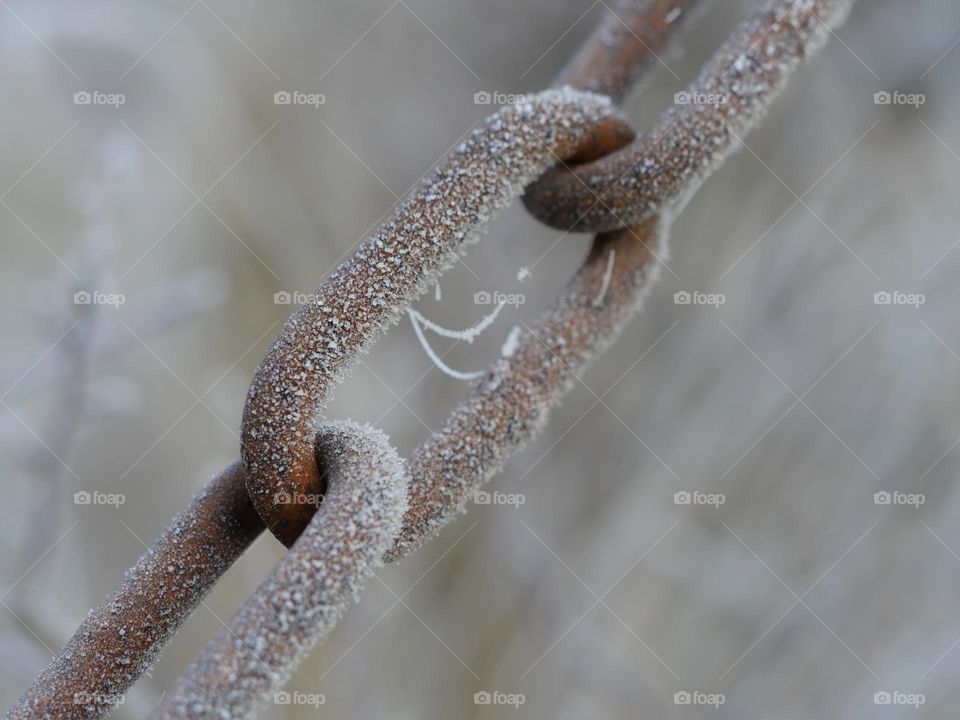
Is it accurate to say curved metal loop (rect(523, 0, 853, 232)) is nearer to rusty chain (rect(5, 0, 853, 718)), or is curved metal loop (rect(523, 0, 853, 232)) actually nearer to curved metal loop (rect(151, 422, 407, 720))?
rusty chain (rect(5, 0, 853, 718))

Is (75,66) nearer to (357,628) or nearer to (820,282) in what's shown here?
(357,628)

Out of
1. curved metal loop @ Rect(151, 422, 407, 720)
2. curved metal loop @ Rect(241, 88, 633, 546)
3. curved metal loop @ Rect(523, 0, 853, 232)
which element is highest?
curved metal loop @ Rect(523, 0, 853, 232)

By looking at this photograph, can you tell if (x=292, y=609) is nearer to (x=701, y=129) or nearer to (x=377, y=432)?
(x=377, y=432)

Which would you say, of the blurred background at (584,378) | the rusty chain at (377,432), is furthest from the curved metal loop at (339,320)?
the blurred background at (584,378)

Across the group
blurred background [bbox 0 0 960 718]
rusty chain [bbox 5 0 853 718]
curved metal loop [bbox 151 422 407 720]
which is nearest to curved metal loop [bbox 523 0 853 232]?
rusty chain [bbox 5 0 853 718]

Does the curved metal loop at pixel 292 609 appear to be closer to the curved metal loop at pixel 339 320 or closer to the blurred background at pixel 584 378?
the curved metal loop at pixel 339 320

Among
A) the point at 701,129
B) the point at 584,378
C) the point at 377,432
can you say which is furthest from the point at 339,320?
the point at 584,378
